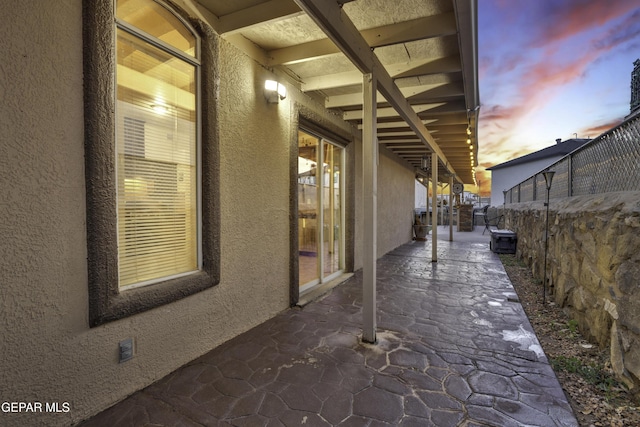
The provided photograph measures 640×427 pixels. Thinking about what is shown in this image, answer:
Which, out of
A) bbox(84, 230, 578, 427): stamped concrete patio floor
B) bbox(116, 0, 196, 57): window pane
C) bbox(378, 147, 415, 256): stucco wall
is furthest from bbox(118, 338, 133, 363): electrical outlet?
bbox(378, 147, 415, 256): stucco wall

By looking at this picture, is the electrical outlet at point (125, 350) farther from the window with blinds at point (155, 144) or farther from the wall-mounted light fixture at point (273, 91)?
the wall-mounted light fixture at point (273, 91)

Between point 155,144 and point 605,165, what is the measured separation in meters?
4.65

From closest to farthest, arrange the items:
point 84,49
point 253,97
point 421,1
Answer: point 84,49
point 421,1
point 253,97

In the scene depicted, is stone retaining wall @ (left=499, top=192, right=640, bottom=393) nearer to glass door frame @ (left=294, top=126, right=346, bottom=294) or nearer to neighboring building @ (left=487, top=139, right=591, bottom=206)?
glass door frame @ (left=294, top=126, right=346, bottom=294)

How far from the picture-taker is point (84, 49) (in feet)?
5.85

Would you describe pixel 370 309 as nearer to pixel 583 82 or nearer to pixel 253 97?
pixel 253 97

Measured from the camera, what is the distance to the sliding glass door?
4.91 meters

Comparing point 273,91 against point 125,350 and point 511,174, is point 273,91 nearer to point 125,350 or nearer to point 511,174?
point 125,350

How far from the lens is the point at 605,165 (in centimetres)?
310

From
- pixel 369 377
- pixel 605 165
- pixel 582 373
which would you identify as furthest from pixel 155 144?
pixel 605 165

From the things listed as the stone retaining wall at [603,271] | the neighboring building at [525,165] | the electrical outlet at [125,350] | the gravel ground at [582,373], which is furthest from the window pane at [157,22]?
the neighboring building at [525,165]

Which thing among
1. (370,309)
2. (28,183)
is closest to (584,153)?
(370,309)

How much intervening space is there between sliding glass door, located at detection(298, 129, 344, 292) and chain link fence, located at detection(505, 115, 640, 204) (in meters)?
3.63

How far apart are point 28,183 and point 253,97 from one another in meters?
2.21
